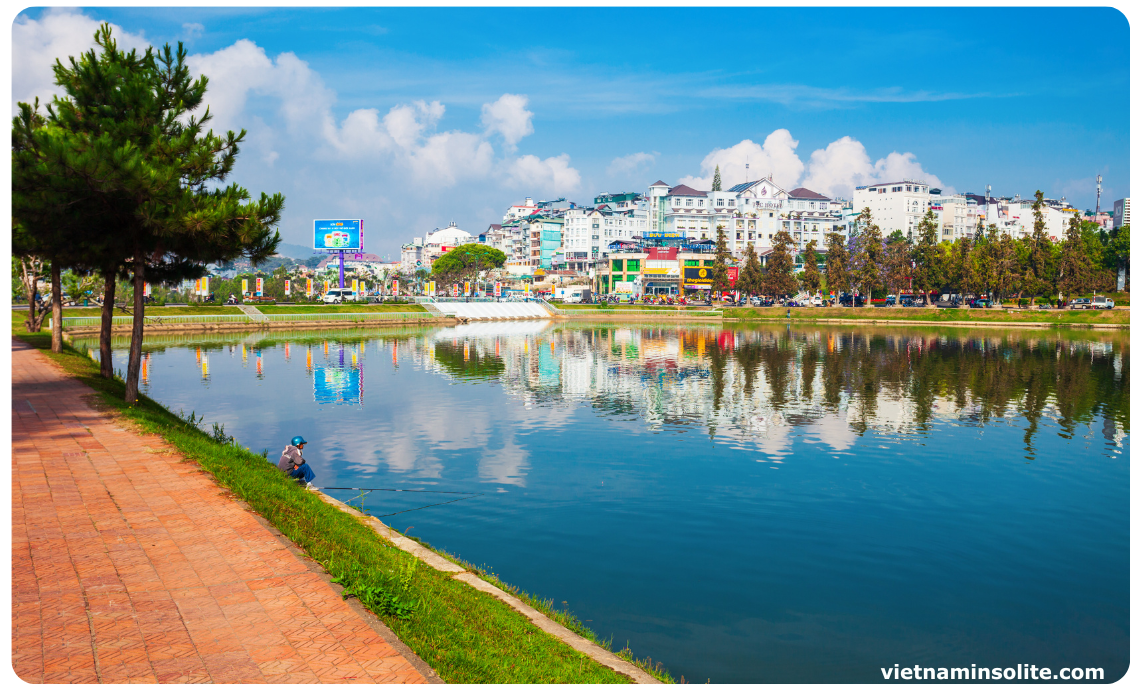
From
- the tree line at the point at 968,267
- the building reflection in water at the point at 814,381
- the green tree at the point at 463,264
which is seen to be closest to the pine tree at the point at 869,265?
the tree line at the point at 968,267

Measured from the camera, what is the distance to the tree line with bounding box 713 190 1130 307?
9050 cm

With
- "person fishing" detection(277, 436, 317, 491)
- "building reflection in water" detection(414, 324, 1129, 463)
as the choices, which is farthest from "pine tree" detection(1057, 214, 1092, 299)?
"person fishing" detection(277, 436, 317, 491)

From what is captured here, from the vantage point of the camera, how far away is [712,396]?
3059 cm

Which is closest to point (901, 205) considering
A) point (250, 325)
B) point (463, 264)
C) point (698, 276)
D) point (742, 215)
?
point (742, 215)

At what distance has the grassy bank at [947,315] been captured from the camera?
78688mm

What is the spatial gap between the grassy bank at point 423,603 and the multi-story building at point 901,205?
178457mm

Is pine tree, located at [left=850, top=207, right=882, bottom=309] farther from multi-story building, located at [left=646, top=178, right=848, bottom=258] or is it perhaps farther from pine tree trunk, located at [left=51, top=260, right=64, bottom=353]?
pine tree trunk, located at [left=51, top=260, right=64, bottom=353]

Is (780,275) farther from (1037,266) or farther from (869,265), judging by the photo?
(1037,266)

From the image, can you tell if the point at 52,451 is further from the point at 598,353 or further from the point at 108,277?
the point at 598,353

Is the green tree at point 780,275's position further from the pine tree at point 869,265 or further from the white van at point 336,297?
the white van at point 336,297

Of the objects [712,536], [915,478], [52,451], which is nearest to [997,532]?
[915,478]

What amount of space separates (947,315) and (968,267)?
11342mm

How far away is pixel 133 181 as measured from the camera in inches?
634

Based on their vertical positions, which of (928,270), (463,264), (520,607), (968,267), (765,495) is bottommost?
(765,495)
